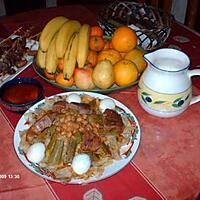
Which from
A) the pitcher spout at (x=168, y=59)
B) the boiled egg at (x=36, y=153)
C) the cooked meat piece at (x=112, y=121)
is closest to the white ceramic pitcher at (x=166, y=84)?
the pitcher spout at (x=168, y=59)

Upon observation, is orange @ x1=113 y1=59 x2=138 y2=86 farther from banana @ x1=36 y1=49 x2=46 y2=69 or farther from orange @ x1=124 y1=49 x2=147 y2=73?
banana @ x1=36 y1=49 x2=46 y2=69

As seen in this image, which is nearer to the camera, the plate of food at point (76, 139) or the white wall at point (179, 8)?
the plate of food at point (76, 139)

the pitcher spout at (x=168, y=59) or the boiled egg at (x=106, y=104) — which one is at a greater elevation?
the pitcher spout at (x=168, y=59)

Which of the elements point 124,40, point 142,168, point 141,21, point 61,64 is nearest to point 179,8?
point 141,21

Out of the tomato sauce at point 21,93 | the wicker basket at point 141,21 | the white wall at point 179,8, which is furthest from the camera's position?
the white wall at point 179,8

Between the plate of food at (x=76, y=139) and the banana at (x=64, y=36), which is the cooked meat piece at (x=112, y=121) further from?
the banana at (x=64, y=36)

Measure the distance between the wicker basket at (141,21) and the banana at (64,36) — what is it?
184mm

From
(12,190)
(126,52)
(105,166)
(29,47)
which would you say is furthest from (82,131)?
(29,47)

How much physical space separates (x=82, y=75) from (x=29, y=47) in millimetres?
314

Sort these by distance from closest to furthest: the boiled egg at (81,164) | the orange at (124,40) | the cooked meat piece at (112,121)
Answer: the boiled egg at (81,164) → the cooked meat piece at (112,121) → the orange at (124,40)

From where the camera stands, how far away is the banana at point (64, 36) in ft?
3.48

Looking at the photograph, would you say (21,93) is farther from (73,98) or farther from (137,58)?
(137,58)

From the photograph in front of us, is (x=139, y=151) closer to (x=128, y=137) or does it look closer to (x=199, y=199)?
(x=128, y=137)

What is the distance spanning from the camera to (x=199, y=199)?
78cm
